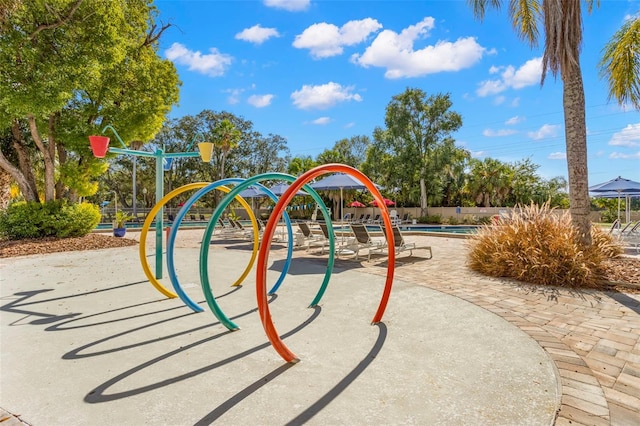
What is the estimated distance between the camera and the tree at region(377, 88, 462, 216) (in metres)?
34.0

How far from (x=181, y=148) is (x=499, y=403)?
44620 millimetres

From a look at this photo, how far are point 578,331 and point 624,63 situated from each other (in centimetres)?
902

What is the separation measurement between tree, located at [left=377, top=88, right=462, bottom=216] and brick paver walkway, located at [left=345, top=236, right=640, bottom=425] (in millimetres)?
27251

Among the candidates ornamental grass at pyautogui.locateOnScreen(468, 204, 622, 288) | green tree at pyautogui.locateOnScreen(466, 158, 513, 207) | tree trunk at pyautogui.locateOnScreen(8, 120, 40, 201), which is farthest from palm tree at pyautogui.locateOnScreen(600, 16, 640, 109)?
green tree at pyautogui.locateOnScreen(466, 158, 513, 207)

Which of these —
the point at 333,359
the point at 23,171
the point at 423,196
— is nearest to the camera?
the point at 333,359

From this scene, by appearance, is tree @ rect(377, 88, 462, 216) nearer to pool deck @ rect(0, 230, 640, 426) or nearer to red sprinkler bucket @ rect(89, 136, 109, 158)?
pool deck @ rect(0, 230, 640, 426)

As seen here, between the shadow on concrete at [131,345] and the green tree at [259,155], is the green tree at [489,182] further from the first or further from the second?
the shadow on concrete at [131,345]

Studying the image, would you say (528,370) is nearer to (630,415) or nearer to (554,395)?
(554,395)

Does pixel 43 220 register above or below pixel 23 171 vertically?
below

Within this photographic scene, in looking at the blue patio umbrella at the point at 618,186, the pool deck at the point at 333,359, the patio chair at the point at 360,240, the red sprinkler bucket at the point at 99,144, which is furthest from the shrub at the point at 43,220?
the blue patio umbrella at the point at 618,186

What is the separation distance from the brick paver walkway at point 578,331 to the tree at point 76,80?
40.1 ft

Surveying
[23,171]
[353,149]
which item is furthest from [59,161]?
[353,149]

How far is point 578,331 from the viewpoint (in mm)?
4242

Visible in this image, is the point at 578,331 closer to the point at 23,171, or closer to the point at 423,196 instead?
the point at 23,171
